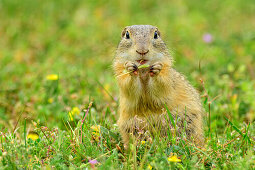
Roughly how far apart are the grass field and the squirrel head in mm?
468

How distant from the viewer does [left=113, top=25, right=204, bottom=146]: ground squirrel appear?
424cm

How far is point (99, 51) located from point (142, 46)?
3.97 m

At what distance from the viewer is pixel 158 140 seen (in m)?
3.66

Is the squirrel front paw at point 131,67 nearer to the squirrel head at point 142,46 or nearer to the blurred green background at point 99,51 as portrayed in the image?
the squirrel head at point 142,46

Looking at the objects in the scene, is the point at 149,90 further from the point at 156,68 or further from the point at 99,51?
the point at 99,51

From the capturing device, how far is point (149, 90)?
14.5ft

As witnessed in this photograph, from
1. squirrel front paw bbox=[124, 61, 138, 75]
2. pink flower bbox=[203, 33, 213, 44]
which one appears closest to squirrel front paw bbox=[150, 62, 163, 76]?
squirrel front paw bbox=[124, 61, 138, 75]

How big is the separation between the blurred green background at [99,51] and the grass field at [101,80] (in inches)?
0.8

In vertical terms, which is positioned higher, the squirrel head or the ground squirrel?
the squirrel head

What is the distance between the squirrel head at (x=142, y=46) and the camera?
4246mm

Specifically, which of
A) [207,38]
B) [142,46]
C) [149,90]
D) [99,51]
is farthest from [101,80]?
[207,38]

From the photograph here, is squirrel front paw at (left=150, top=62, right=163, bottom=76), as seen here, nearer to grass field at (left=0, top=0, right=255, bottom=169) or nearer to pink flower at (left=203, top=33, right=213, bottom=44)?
grass field at (left=0, top=0, right=255, bottom=169)

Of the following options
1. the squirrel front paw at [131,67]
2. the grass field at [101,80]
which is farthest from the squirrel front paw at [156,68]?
the grass field at [101,80]

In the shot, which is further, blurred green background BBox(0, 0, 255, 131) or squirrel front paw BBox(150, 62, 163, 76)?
blurred green background BBox(0, 0, 255, 131)
